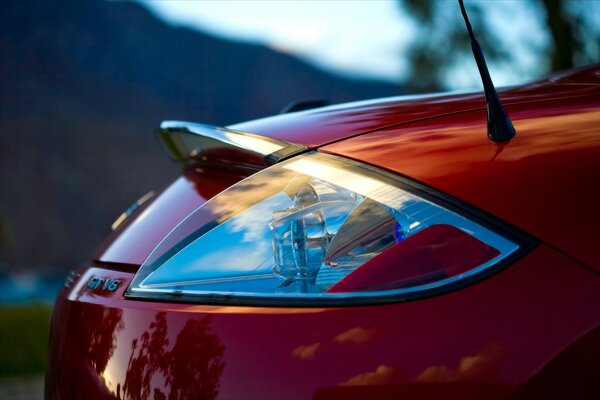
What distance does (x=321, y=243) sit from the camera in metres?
1.27

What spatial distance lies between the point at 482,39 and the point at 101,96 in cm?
2187

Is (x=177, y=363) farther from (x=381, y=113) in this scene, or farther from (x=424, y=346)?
(x=381, y=113)

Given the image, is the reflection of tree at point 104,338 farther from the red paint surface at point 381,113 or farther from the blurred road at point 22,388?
the blurred road at point 22,388

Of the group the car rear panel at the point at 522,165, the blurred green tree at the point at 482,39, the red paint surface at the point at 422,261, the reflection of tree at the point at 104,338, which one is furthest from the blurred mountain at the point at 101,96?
the red paint surface at the point at 422,261

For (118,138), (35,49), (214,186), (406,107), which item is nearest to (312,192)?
(214,186)

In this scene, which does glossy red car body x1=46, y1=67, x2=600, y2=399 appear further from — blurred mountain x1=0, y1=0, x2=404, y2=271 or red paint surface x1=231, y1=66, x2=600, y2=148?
blurred mountain x1=0, y1=0, x2=404, y2=271

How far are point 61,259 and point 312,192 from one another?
23.5 metres

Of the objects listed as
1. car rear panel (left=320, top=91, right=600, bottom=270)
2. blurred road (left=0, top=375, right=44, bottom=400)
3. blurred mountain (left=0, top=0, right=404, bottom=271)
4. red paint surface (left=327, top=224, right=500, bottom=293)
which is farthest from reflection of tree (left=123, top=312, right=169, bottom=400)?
blurred mountain (left=0, top=0, right=404, bottom=271)

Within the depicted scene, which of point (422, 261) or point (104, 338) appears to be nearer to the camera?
point (422, 261)

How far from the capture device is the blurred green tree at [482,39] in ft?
29.8

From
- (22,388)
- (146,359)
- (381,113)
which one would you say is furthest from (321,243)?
(22,388)

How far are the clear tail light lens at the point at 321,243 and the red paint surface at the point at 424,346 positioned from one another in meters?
0.04

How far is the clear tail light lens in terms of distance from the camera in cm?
113

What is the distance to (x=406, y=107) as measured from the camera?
1.67 meters
